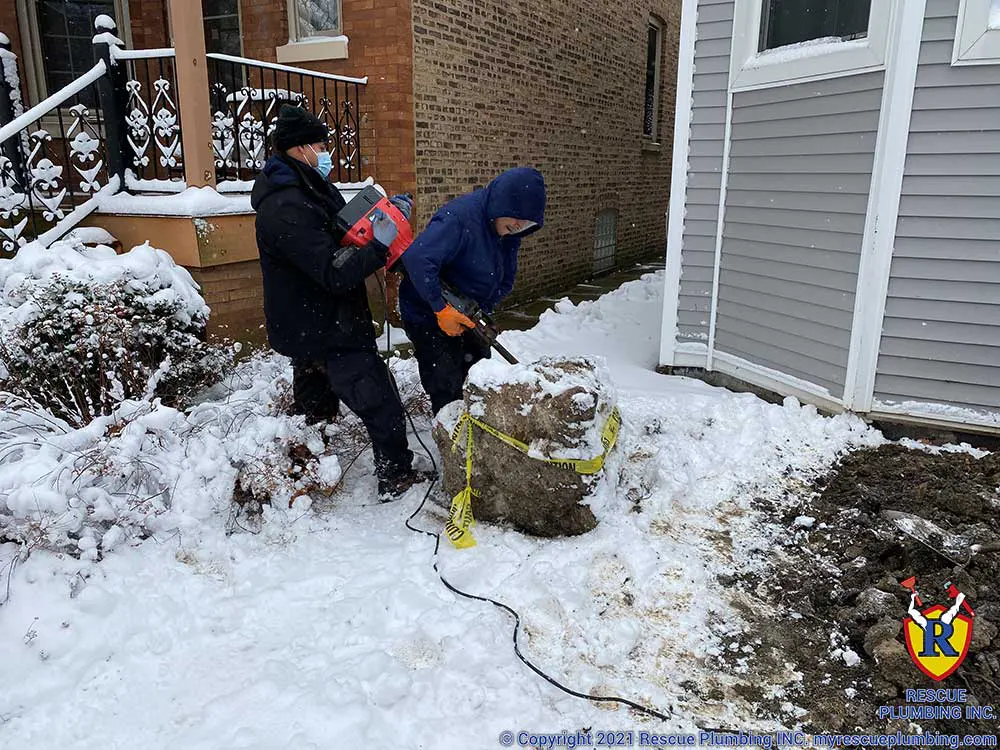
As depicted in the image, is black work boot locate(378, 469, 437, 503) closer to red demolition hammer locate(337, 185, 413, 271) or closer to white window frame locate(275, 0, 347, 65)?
red demolition hammer locate(337, 185, 413, 271)

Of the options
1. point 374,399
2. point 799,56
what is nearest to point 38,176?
point 374,399

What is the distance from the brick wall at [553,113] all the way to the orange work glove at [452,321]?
3.78 m

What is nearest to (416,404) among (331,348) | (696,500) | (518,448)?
(331,348)

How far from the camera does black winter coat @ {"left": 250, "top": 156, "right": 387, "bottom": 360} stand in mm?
3342

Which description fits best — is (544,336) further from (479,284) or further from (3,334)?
(3,334)

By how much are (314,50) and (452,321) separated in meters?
4.68

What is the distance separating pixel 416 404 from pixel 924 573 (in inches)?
115

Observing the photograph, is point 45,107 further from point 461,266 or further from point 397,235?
point 461,266

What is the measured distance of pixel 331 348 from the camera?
3570 mm

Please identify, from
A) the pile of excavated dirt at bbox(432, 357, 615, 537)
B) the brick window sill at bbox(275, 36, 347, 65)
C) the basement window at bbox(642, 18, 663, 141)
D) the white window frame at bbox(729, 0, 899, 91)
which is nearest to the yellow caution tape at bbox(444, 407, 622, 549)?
the pile of excavated dirt at bbox(432, 357, 615, 537)

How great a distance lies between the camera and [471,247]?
3.70 metres

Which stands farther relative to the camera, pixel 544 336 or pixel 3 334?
pixel 544 336

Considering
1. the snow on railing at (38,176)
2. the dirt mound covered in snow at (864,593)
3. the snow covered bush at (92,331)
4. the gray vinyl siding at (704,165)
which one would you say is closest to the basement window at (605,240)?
the gray vinyl siding at (704,165)

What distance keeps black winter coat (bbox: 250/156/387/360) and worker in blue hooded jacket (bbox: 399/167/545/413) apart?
26 cm
